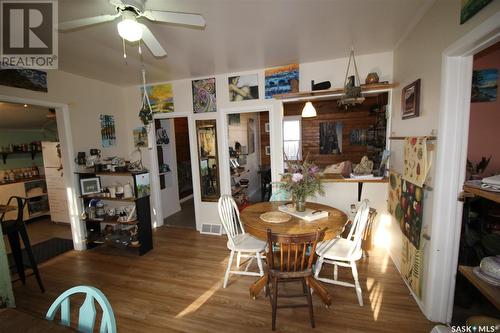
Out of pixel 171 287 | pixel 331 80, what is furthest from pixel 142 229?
pixel 331 80

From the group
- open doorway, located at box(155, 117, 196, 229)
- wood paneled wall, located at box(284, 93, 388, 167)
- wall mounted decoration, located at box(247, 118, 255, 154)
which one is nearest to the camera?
open doorway, located at box(155, 117, 196, 229)

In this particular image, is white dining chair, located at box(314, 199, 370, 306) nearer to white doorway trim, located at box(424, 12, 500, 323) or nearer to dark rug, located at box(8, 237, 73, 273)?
white doorway trim, located at box(424, 12, 500, 323)

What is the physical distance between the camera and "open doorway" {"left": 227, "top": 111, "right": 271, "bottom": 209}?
448 centimetres

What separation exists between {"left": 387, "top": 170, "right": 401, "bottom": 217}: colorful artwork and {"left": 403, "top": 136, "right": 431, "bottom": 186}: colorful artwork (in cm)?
25

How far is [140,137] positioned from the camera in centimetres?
411

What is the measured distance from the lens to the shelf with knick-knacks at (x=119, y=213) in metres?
3.14

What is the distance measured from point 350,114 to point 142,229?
4.84 metres

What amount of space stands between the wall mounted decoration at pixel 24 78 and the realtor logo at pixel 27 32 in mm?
164

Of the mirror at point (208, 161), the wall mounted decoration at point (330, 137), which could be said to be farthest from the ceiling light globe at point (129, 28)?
the wall mounted decoration at point (330, 137)

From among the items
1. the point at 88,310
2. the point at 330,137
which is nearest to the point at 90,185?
the point at 88,310

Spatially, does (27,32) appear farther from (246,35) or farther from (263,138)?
(263,138)

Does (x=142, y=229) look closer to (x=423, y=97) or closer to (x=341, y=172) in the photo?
(x=341, y=172)

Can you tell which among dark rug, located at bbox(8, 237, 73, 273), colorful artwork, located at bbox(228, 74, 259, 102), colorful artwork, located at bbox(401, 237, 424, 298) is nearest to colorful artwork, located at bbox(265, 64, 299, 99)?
colorful artwork, located at bbox(228, 74, 259, 102)

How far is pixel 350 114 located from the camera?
5180 mm
